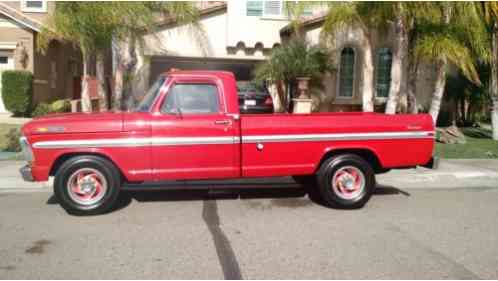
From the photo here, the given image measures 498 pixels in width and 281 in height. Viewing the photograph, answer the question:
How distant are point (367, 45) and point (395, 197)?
6.34 meters

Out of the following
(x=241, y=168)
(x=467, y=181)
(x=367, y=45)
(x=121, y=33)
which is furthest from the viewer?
(x=367, y=45)

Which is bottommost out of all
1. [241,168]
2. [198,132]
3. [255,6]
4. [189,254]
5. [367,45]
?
[189,254]

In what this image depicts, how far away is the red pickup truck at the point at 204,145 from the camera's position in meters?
5.87

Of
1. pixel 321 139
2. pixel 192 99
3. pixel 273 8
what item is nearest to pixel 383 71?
pixel 273 8

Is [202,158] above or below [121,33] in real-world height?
below

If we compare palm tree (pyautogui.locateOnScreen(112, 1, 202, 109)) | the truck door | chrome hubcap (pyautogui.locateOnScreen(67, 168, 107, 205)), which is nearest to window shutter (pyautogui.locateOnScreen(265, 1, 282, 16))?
palm tree (pyautogui.locateOnScreen(112, 1, 202, 109))

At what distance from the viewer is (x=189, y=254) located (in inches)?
180

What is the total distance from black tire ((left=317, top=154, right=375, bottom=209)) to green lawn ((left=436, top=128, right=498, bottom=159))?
536cm

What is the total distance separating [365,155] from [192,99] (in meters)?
2.73

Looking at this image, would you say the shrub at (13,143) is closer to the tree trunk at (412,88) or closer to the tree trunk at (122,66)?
the tree trunk at (122,66)

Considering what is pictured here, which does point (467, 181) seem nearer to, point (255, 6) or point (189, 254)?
point (189, 254)

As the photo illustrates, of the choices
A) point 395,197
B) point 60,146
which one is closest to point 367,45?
point 395,197

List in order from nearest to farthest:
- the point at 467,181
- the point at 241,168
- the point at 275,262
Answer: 1. the point at 275,262
2. the point at 241,168
3. the point at 467,181

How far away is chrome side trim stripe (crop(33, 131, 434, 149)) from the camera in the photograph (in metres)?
5.81
